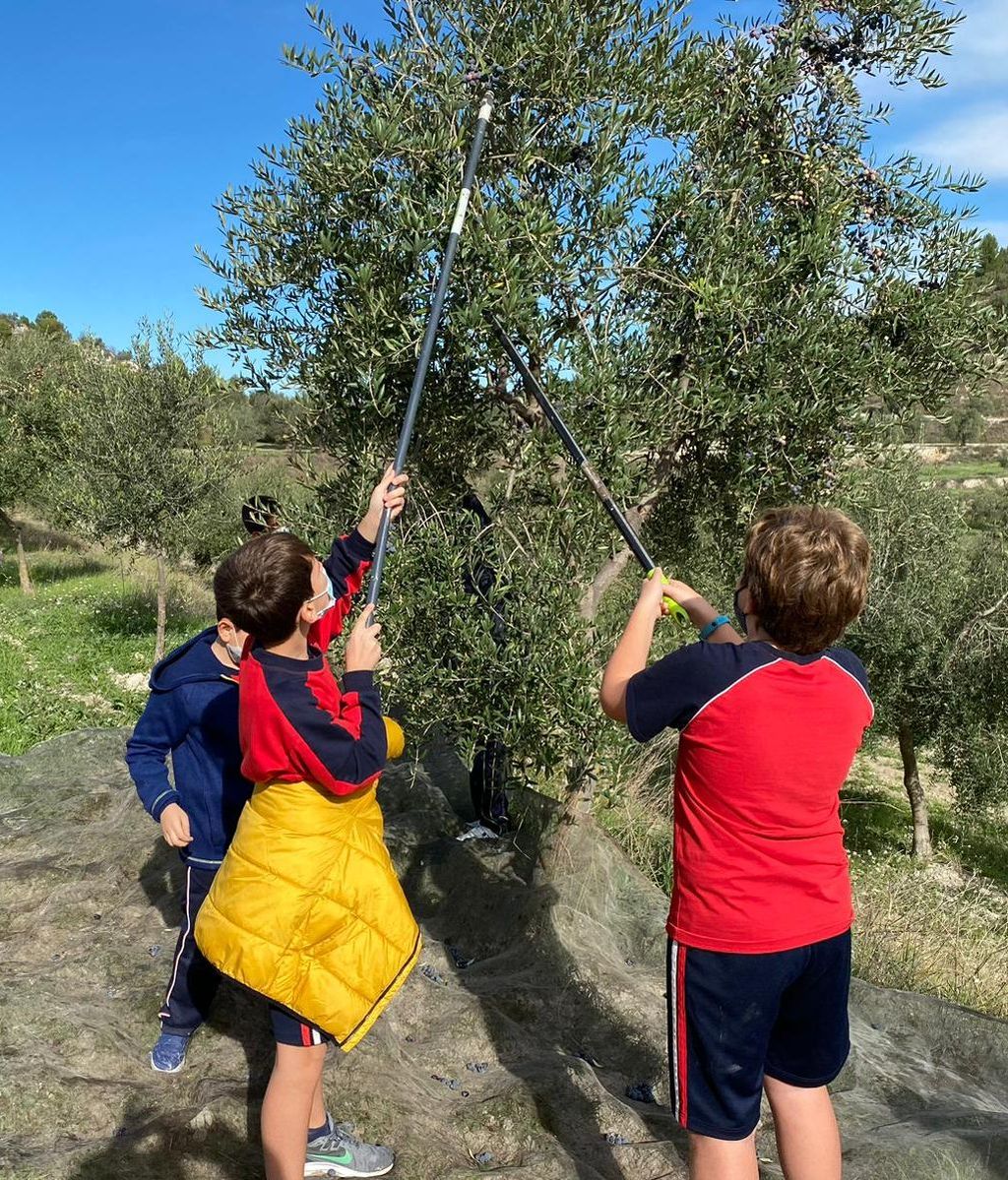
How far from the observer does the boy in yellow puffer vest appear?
2922mm

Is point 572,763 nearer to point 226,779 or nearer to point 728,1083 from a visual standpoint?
point 226,779

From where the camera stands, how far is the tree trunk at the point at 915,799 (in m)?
20.6

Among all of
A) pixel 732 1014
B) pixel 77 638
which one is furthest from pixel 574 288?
pixel 77 638

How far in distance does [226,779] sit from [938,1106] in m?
3.90

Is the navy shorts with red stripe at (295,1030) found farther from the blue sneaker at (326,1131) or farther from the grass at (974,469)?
the grass at (974,469)

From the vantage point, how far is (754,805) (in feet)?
8.89

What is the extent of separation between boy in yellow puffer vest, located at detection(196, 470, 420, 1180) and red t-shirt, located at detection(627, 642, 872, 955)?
1007 mm

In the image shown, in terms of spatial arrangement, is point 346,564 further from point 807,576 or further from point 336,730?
point 807,576

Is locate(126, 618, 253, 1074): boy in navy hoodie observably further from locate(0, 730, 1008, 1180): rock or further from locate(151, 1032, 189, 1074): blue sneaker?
locate(0, 730, 1008, 1180): rock

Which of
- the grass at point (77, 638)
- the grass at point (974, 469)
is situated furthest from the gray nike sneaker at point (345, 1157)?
the grass at point (974, 469)

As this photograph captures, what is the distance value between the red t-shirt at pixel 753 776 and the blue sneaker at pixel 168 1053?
2.47 metres

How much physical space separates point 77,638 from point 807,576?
2125cm

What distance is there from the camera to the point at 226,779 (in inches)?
151

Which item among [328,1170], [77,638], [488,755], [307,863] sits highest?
[307,863]
